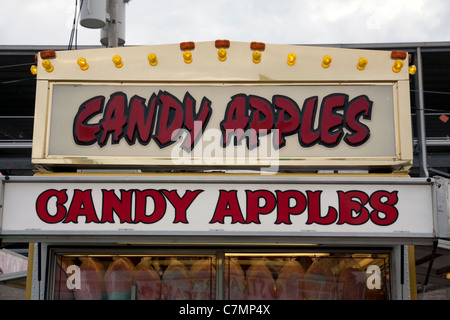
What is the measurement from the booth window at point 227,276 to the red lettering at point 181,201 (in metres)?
0.76

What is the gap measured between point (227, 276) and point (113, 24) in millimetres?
4600

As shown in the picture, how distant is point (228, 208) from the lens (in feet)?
14.8

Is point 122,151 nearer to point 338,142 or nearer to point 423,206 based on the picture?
point 338,142

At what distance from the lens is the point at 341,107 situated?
17.0ft

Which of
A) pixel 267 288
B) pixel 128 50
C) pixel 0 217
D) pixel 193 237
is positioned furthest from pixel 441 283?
pixel 0 217

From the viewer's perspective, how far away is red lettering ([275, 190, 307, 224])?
178 inches

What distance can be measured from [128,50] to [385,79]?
235cm

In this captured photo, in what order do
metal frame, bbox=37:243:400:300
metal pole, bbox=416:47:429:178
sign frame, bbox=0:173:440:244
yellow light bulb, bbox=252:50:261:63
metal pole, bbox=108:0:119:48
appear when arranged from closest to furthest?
1. sign frame, bbox=0:173:440:244
2. metal frame, bbox=37:243:400:300
3. yellow light bulb, bbox=252:50:261:63
4. metal pole, bbox=108:0:119:48
5. metal pole, bbox=416:47:429:178

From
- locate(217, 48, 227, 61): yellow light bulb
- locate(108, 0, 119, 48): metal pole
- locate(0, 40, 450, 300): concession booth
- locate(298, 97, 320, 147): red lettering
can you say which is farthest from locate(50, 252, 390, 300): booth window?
locate(108, 0, 119, 48): metal pole

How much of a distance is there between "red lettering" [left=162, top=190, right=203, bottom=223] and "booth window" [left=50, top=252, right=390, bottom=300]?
0.76m

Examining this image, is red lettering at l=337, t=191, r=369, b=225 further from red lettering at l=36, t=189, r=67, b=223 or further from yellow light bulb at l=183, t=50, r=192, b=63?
red lettering at l=36, t=189, r=67, b=223

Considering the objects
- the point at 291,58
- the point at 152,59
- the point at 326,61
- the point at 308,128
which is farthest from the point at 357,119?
the point at 152,59

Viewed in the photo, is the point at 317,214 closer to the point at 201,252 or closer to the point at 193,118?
the point at 201,252

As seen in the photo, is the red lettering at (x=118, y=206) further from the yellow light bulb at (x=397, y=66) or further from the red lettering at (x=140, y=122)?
the yellow light bulb at (x=397, y=66)
